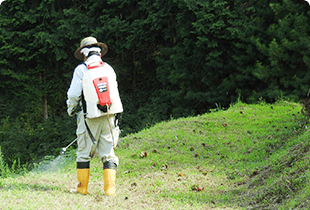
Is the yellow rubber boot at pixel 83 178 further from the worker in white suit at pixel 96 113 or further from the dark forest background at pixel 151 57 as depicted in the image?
the dark forest background at pixel 151 57

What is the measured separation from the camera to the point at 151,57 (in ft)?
53.8

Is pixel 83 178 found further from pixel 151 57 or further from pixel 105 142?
pixel 151 57

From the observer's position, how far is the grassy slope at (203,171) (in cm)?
444

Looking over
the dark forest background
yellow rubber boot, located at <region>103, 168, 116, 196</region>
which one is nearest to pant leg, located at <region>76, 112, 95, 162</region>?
yellow rubber boot, located at <region>103, 168, 116, 196</region>

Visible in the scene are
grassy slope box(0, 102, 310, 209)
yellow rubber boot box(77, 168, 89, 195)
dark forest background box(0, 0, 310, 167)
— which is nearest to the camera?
grassy slope box(0, 102, 310, 209)

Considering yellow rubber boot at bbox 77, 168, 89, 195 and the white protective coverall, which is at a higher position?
the white protective coverall

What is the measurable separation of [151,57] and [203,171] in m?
10.7

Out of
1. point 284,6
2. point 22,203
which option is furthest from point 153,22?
point 22,203

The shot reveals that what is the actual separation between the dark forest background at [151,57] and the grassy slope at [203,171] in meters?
2.49

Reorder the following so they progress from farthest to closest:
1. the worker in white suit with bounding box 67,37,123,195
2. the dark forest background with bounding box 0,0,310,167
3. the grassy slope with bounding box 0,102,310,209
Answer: the dark forest background with bounding box 0,0,310,167, the worker in white suit with bounding box 67,37,123,195, the grassy slope with bounding box 0,102,310,209

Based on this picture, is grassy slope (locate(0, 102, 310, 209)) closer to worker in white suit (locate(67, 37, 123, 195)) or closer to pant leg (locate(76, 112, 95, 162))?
worker in white suit (locate(67, 37, 123, 195))

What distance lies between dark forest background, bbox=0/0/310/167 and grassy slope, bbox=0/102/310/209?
8.17ft

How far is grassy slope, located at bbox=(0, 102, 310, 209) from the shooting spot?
444cm

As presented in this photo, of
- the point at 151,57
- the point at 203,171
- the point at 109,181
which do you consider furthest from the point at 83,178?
the point at 151,57
